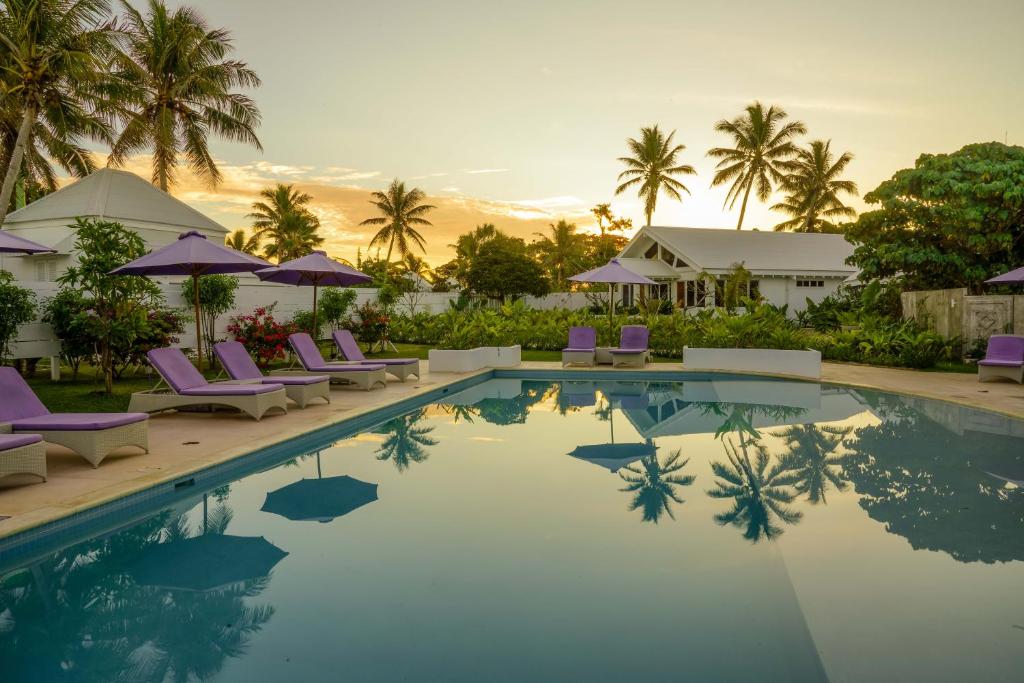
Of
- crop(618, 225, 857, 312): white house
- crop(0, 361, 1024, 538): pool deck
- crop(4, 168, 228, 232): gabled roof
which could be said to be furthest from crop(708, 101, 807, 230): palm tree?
crop(4, 168, 228, 232): gabled roof

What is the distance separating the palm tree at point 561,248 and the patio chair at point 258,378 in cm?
4053

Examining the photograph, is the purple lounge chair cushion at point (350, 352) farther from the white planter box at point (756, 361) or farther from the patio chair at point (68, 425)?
the patio chair at point (68, 425)

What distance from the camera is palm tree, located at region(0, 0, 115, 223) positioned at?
1622 centimetres

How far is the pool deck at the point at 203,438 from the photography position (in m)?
5.36

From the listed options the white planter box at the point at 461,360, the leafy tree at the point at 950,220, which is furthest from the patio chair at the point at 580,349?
the leafy tree at the point at 950,220

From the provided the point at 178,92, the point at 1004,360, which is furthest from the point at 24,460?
the point at 178,92

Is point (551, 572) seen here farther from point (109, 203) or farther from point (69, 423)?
point (109, 203)

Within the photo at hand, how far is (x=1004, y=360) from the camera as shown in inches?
524

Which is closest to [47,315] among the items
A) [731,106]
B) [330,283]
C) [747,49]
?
[330,283]

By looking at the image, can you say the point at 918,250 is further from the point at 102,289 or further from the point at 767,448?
the point at 102,289

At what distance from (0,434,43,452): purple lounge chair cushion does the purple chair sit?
15405 mm

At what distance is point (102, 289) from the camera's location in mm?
10672

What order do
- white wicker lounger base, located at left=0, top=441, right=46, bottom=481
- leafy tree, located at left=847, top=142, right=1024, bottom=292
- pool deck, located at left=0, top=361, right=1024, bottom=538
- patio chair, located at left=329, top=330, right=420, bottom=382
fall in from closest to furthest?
1. pool deck, located at left=0, top=361, right=1024, bottom=538
2. white wicker lounger base, located at left=0, top=441, right=46, bottom=481
3. patio chair, located at left=329, top=330, right=420, bottom=382
4. leafy tree, located at left=847, top=142, right=1024, bottom=292

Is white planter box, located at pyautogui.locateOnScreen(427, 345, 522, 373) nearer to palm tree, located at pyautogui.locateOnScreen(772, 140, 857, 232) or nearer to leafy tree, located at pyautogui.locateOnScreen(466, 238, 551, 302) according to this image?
leafy tree, located at pyautogui.locateOnScreen(466, 238, 551, 302)
